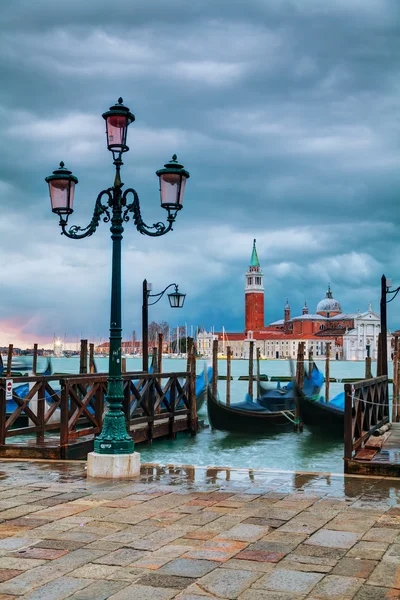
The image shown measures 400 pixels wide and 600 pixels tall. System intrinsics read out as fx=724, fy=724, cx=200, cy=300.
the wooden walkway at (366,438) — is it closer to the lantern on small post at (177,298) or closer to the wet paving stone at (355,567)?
the wet paving stone at (355,567)

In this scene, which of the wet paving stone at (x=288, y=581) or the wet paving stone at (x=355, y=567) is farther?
the wet paving stone at (x=355, y=567)

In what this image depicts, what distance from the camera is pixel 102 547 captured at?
394cm

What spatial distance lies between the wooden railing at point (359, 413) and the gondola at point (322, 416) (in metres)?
4.74

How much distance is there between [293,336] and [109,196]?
12207 centimetres

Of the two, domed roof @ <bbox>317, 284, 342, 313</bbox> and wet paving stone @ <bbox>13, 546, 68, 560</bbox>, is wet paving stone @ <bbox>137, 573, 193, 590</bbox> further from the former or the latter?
domed roof @ <bbox>317, 284, 342, 313</bbox>

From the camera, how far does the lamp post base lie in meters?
6.29

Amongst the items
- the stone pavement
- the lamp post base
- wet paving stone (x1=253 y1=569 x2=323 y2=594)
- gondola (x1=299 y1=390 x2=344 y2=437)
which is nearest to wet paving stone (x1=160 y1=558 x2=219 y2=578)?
the stone pavement

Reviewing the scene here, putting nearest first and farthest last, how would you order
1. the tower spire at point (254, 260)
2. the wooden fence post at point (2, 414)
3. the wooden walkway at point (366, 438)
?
the wooden walkway at point (366, 438) → the wooden fence post at point (2, 414) → the tower spire at point (254, 260)

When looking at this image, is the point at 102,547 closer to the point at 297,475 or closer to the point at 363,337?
the point at 297,475

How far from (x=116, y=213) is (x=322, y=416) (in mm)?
9741

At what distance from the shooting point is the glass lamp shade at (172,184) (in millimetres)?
6746

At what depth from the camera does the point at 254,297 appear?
127 meters

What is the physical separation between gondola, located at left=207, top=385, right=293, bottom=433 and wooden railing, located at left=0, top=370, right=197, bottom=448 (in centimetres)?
93

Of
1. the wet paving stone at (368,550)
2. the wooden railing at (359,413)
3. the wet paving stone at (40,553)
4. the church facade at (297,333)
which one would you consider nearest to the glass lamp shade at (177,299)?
the wooden railing at (359,413)
